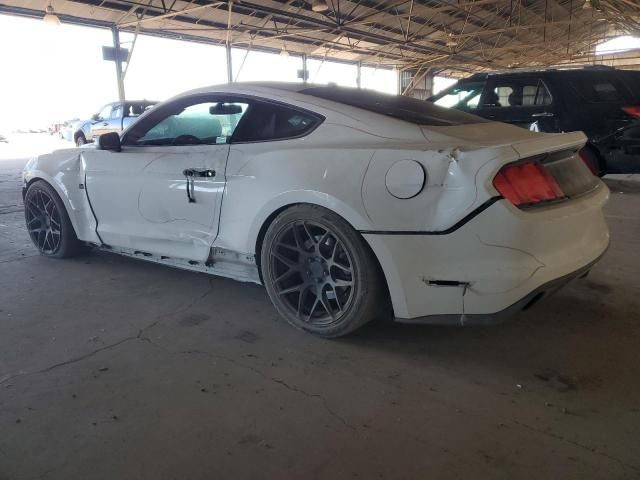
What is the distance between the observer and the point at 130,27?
16.1 m

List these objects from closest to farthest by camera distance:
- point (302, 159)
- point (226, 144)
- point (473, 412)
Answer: point (473, 412) < point (302, 159) < point (226, 144)

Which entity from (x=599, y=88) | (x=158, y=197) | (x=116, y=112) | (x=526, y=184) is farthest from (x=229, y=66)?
(x=526, y=184)

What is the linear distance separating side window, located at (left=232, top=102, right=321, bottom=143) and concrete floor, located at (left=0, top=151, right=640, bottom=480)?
109 cm

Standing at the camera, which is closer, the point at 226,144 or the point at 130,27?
the point at 226,144

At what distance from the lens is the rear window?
278 centimetres

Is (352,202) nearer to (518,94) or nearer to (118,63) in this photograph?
(518,94)

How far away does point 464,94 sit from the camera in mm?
7680

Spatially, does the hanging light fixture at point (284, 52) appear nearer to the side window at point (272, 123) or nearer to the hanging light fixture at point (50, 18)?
the hanging light fixture at point (50, 18)

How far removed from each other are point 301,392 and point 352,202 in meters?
0.92

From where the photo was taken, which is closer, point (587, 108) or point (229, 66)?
point (587, 108)

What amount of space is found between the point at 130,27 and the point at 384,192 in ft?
54.4

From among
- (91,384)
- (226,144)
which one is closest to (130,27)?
(226,144)

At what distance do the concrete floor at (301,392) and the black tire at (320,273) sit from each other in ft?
0.51

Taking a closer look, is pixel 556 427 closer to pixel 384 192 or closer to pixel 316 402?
pixel 316 402
